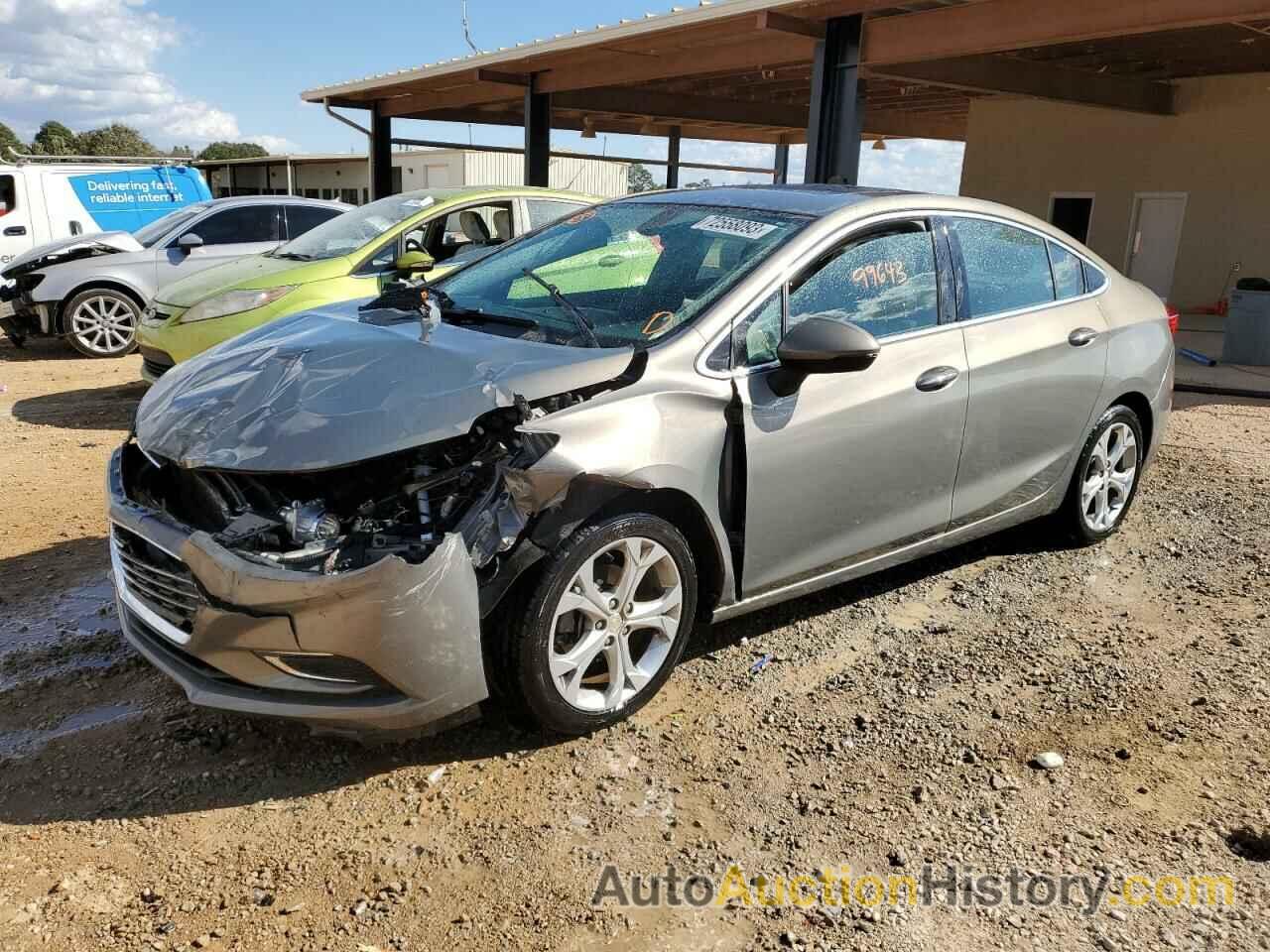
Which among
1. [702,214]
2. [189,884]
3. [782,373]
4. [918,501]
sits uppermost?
[702,214]

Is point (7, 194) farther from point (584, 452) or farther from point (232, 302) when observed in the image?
point (584, 452)

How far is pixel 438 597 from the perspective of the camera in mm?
2762

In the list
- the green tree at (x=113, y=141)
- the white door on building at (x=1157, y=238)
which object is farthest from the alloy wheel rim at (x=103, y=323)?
the green tree at (x=113, y=141)

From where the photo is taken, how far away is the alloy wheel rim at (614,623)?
122 inches

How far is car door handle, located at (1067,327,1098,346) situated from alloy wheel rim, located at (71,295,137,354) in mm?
A: 9080

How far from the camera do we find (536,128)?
1667cm

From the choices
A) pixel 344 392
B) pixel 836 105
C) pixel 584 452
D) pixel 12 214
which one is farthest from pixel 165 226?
pixel 584 452

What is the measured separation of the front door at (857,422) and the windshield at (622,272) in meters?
0.25

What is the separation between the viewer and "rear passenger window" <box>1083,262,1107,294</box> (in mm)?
4832

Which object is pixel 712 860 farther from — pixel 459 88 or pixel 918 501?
pixel 459 88

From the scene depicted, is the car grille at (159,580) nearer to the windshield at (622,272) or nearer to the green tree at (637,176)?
the windshield at (622,272)

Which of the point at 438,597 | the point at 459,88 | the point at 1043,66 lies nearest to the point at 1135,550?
the point at 438,597

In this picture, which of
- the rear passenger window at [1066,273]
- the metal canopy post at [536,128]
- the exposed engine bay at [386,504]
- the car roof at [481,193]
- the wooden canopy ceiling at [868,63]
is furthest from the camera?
the metal canopy post at [536,128]

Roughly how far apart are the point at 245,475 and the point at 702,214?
2053 millimetres
